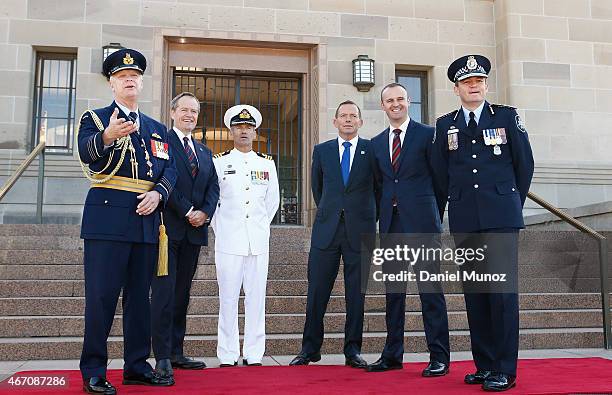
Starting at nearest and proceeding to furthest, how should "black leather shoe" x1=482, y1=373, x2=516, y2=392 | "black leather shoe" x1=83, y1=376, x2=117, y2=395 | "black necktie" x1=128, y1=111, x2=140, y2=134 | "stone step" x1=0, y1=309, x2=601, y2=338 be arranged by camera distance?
"black leather shoe" x1=83, y1=376, x2=117, y2=395 < "black leather shoe" x1=482, y1=373, x2=516, y2=392 < "black necktie" x1=128, y1=111, x2=140, y2=134 < "stone step" x1=0, y1=309, x2=601, y2=338

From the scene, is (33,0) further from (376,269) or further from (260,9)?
(376,269)

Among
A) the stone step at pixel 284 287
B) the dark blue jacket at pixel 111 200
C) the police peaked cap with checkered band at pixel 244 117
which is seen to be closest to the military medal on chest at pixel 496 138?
the police peaked cap with checkered band at pixel 244 117

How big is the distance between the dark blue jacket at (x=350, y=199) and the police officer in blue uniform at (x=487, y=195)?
0.96 metres

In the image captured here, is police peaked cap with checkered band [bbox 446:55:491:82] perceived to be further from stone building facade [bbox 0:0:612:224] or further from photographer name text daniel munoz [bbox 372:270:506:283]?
stone building facade [bbox 0:0:612:224]

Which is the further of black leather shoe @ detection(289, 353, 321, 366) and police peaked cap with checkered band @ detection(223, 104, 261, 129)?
police peaked cap with checkered band @ detection(223, 104, 261, 129)

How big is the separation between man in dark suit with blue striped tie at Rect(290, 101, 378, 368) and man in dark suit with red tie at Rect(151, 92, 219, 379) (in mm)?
942

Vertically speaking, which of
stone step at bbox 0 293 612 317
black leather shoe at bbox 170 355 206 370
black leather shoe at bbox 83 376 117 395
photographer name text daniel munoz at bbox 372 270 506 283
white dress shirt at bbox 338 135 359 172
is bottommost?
black leather shoe at bbox 170 355 206 370

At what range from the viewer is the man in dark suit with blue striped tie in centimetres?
507

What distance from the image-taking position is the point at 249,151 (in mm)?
5484

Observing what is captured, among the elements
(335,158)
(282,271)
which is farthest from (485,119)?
(282,271)

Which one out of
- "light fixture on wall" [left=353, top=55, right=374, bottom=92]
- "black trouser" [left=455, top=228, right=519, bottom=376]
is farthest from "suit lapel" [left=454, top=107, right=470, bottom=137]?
"light fixture on wall" [left=353, top=55, right=374, bottom=92]

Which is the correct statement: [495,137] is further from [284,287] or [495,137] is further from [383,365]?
[284,287]

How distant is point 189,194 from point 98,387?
1.81 metres

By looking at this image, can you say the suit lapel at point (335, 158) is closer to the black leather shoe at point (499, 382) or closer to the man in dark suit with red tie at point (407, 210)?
the man in dark suit with red tie at point (407, 210)
